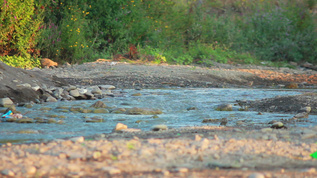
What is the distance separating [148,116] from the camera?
5.71m

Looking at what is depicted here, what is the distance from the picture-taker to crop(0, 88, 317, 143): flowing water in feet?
14.3

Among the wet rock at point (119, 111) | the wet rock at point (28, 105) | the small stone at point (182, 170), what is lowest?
the wet rock at point (28, 105)

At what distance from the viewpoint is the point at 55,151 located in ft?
9.73

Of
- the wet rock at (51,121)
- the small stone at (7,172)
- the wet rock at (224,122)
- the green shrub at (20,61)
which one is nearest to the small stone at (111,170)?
the small stone at (7,172)

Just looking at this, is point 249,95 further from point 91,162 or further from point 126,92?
point 91,162

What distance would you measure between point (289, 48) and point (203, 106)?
34.3 ft

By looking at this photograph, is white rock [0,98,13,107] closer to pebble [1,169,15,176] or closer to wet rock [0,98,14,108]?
wet rock [0,98,14,108]

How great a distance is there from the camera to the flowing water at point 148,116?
4.35m

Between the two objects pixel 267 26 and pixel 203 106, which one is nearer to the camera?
pixel 203 106

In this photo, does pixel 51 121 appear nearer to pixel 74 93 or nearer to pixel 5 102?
pixel 5 102

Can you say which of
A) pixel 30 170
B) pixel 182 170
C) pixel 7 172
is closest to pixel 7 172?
pixel 7 172

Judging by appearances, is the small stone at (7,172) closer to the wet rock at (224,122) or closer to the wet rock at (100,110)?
the wet rock at (224,122)

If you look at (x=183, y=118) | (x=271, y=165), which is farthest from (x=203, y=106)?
(x=271, y=165)

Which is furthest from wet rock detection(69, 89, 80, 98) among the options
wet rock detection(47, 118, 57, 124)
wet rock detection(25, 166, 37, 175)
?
Answer: wet rock detection(25, 166, 37, 175)
